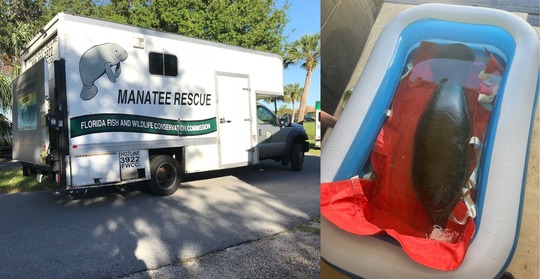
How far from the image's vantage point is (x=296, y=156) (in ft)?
32.9

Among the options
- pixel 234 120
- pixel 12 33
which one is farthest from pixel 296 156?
pixel 12 33

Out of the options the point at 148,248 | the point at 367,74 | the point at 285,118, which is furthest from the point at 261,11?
the point at 367,74

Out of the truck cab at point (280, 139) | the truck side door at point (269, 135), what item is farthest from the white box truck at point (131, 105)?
the truck cab at point (280, 139)

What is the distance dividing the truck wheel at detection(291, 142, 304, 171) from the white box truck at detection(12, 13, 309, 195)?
51.6 inches

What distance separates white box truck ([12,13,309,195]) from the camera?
602 cm

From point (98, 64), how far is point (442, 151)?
6261 mm

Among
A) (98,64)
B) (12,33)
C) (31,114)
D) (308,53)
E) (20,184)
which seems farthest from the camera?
(12,33)

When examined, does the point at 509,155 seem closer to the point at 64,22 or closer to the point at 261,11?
the point at 64,22

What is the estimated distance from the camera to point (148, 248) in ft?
14.5

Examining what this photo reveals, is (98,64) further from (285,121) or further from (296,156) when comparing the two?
(296,156)

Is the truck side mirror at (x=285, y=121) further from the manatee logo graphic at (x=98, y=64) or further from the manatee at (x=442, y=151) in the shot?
the manatee at (x=442, y=151)

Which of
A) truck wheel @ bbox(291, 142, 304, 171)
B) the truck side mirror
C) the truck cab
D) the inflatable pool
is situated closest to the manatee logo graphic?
the truck cab

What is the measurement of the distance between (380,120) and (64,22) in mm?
6102

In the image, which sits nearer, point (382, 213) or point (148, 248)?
point (382, 213)
